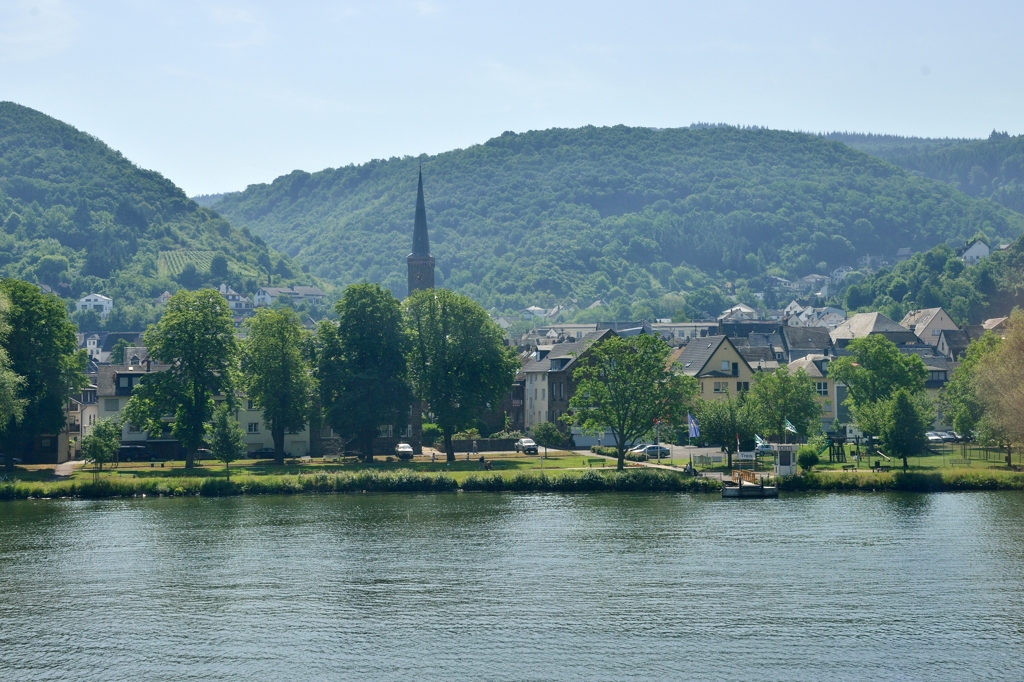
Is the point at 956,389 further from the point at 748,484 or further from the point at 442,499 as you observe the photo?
the point at 442,499

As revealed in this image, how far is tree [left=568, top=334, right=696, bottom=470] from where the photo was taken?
296 feet

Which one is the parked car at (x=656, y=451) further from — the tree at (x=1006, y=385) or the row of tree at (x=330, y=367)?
the tree at (x=1006, y=385)

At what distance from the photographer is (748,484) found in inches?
3142

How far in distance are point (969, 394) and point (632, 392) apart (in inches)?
1021

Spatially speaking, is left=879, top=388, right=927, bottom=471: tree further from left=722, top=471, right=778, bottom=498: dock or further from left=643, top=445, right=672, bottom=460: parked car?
left=643, top=445, right=672, bottom=460: parked car

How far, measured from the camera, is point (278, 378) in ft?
315

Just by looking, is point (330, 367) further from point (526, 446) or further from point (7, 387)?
point (7, 387)

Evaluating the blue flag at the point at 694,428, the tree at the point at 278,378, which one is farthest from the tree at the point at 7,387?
the blue flag at the point at 694,428

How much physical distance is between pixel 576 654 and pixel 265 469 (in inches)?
2110

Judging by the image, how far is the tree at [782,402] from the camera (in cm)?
9569

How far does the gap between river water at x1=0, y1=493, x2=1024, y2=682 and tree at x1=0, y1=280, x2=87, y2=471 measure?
51.3ft

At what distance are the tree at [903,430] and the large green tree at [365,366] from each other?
35.4 meters

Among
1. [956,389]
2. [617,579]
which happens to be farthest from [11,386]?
[956,389]

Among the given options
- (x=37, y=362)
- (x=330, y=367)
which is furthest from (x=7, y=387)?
(x=330, y=367)
